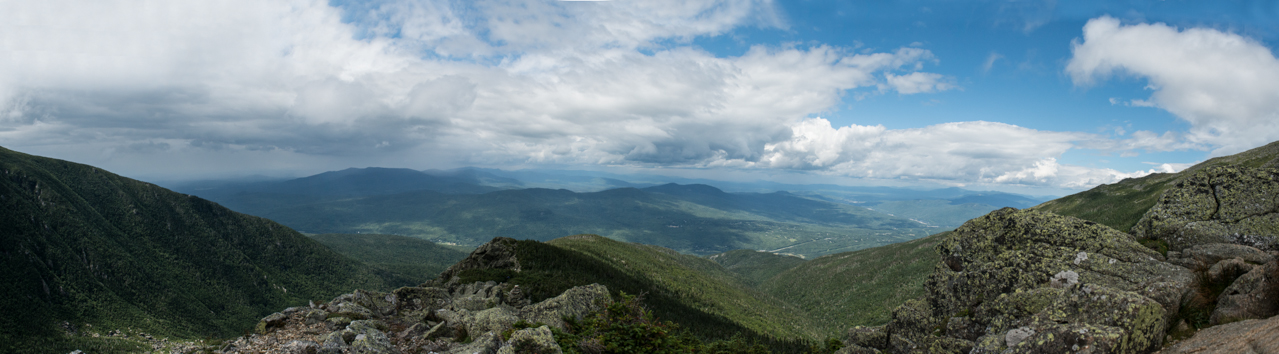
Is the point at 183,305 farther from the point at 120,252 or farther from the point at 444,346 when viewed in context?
the point at 444,346

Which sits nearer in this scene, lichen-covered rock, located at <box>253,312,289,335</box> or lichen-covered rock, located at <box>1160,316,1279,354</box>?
lichen-covered rock, located at <box>1160,316,1279,354</box>

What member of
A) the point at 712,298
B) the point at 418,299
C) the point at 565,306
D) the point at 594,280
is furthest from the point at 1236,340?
the point at 712,298

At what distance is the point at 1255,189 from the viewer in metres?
13.4

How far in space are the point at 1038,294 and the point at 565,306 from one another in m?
17.9

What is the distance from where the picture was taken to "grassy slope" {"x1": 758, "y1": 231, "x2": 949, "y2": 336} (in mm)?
57156

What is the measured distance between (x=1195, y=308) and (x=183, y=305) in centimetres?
24751

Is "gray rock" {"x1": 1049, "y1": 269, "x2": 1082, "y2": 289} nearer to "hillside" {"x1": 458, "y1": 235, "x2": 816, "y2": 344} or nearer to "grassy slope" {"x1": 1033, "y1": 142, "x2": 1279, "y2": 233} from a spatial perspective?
"hillside" {"x1": 458, "y1": 235, "x2": 816, "y2": 344}

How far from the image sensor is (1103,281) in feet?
40.0

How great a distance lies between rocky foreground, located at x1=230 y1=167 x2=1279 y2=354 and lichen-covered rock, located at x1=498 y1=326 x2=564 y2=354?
45mm

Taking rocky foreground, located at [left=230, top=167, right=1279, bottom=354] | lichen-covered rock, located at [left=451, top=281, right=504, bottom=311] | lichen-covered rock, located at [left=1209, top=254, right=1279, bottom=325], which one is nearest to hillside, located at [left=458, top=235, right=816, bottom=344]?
lichen-covered rock, located at [left=451, top=281, right=504, bottom=311]

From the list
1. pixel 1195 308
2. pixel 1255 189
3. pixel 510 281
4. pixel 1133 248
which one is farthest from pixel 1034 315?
pixel 510 281

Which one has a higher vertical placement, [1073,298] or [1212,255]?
[1212,255]

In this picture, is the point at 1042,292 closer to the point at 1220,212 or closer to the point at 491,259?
the point at 1220,212

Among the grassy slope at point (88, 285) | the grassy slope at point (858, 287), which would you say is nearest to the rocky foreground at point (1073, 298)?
the grassy slope at point (858, 287)
